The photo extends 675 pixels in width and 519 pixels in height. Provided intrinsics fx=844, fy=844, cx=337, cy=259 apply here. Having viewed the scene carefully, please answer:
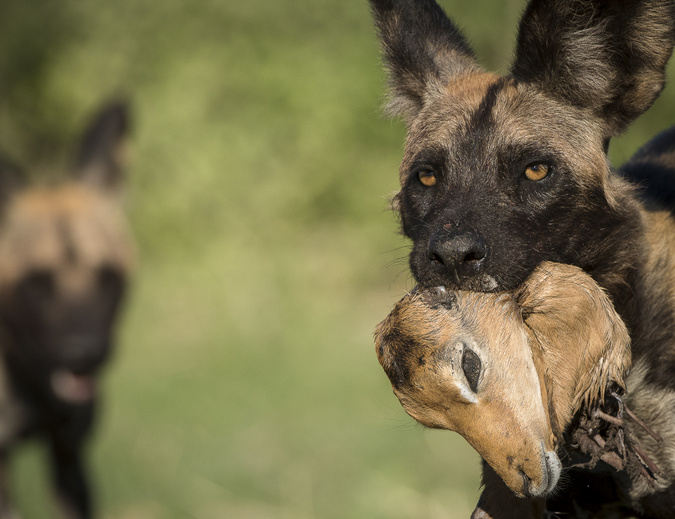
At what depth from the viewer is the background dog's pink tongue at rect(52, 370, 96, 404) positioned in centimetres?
641

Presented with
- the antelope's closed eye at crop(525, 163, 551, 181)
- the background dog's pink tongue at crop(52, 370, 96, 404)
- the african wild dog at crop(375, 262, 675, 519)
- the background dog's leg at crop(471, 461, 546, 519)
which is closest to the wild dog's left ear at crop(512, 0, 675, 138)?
the antelope's closed eye at crop(525, 163, 551, 181)

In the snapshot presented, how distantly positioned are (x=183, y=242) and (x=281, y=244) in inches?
58.3

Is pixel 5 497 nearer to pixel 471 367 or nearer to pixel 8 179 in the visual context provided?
pixel 8 179

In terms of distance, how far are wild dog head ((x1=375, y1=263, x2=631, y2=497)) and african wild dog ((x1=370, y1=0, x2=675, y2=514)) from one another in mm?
400

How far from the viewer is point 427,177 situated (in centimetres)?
371

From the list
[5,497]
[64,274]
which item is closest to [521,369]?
[5,497]

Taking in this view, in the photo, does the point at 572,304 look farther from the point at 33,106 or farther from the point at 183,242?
the point at 33,106

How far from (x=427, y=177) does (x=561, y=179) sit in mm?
584

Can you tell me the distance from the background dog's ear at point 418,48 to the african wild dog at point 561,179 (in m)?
0.32

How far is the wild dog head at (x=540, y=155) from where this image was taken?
10.5 ft

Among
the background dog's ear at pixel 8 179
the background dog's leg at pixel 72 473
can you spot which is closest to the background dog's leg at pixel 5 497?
the background dog's leg at pixel 72 473

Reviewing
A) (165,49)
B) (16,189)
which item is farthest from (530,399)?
(165,49)

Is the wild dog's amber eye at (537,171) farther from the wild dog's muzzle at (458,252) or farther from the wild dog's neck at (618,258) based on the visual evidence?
the wild dog's muzzle at (458,252)

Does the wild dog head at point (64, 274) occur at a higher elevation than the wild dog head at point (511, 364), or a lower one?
lower
